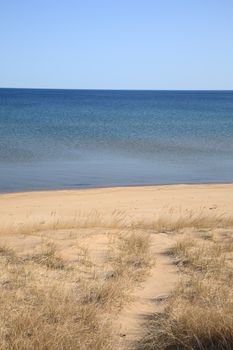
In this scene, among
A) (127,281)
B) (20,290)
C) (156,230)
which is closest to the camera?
(20,290)

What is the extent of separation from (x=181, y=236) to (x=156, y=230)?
0.72 meters

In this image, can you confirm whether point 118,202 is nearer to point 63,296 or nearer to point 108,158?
point 63,296

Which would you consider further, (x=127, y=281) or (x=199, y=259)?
(x=199, y=259)

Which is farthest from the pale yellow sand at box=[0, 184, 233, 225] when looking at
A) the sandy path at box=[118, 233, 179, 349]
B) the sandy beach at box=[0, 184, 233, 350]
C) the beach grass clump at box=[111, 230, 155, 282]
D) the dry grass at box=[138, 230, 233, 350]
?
the dry grass at box=[138, 230, 233, 350]

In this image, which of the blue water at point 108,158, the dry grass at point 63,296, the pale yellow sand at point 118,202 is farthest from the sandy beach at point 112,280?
the blue water at point 108,158

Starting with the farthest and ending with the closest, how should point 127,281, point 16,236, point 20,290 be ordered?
1. point 16,236
2. point 127,281
3. point 20,290

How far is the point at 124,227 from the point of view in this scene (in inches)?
374

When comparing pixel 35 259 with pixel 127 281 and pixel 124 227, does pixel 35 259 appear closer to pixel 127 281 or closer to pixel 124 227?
pixel 127 281

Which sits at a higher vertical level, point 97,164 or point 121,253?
point 97,164

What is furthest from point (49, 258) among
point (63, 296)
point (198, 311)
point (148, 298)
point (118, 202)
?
point (118, 202)

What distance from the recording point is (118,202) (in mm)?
13875

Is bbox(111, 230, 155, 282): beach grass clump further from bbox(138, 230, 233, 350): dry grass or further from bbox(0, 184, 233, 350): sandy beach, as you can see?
bbox(138, 230, 233, 350): dry grass

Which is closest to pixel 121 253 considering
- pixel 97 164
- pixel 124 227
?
pixel 124 227

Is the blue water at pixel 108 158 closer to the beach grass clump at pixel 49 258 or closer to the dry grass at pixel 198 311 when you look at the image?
the beach grass clump at pixel 49 258
